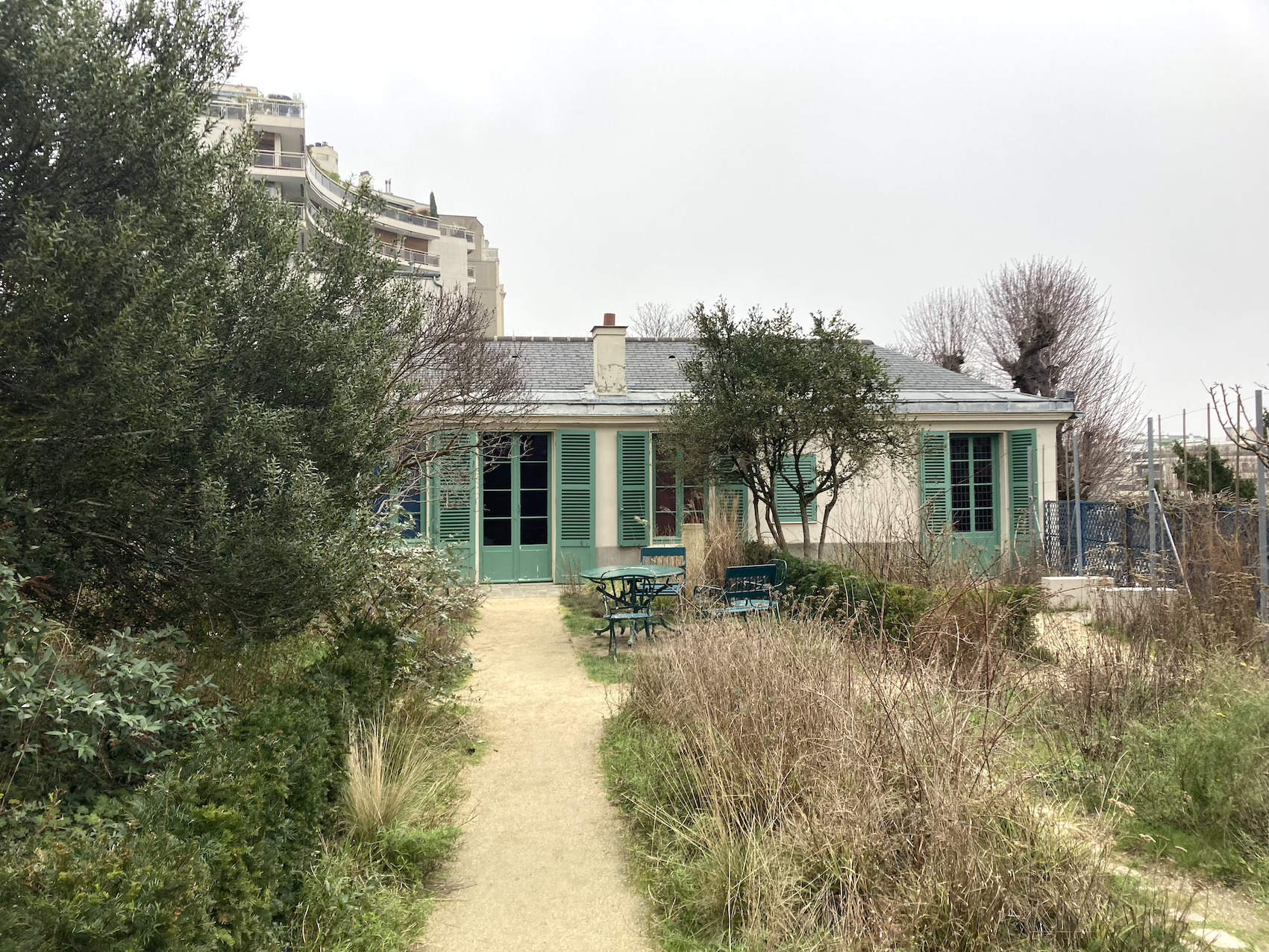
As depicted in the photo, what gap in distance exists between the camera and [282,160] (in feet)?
127

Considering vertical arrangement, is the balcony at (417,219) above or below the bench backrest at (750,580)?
above

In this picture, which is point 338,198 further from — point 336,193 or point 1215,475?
point 1215,475

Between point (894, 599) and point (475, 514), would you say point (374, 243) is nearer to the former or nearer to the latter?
point (894, 599)

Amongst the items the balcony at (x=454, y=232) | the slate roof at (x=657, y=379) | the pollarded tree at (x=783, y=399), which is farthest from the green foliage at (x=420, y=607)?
the balcony at (x=454, y=232)

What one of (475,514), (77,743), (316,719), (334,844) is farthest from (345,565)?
(475,514)

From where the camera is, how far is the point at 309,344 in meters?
4.30

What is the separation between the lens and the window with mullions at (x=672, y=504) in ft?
42.7

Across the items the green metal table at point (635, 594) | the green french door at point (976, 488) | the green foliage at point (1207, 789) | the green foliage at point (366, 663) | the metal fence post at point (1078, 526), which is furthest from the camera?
the green french door at point (976, 488)

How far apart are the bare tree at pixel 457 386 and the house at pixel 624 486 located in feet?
1.81

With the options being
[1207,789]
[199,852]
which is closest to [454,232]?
[1207,789]

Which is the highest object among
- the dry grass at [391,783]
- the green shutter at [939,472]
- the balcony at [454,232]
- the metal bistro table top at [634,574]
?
the balcony at [454,232]

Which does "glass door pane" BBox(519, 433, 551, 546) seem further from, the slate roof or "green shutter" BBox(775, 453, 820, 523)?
"green shutter" BBox(775, 453, 820, 523)

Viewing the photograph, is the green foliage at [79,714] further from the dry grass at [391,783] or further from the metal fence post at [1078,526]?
the metal fence post at [1078,526]

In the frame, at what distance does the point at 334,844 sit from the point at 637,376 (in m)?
12.2
